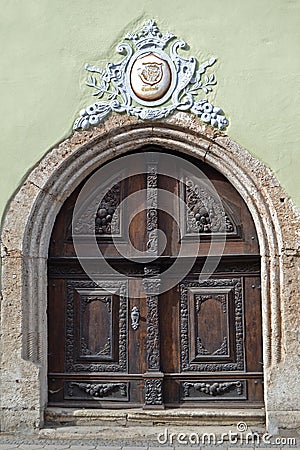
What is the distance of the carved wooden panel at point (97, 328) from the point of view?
6316 millimetres

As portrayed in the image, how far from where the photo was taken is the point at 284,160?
19.8ft

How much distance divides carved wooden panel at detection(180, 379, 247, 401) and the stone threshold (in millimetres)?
124

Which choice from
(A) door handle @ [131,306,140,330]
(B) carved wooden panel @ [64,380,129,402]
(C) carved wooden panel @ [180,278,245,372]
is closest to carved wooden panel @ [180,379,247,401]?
(C) carved wooden panel @ [180,278,245,372]

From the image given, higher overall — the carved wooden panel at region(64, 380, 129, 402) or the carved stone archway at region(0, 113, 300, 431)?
the carved stone archway at region(0, 113, 300, 431)

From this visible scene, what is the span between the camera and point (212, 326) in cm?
626

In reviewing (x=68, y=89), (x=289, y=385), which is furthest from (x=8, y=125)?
(x=289, y=385)

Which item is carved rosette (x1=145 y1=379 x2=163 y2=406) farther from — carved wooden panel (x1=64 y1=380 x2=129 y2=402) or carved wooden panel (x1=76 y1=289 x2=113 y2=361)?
carved wooden panel (x1=76 y1=289 x2=113 y2=361)

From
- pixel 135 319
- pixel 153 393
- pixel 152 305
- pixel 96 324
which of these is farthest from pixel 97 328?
→ pixel 153 393

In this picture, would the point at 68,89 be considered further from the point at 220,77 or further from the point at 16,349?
the point at 16,349

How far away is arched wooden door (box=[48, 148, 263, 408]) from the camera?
20.4 feet

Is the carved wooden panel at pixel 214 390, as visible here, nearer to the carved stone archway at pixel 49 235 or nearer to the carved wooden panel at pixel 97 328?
the carved stone archway at pixel 49 235
